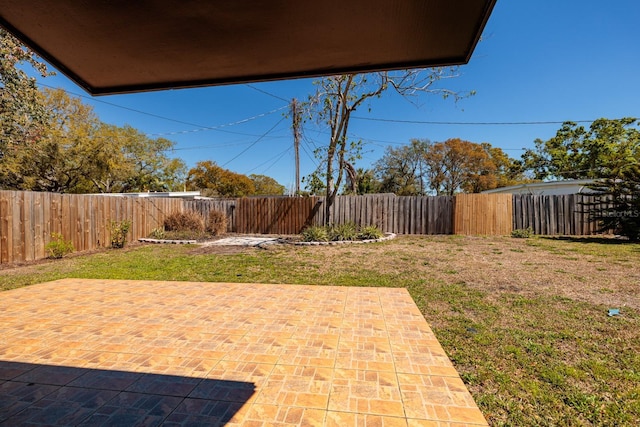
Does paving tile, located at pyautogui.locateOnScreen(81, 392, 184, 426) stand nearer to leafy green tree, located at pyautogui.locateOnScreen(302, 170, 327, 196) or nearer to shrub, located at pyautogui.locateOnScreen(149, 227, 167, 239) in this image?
leafy green tree, located at pyautogui.locateOnScreen(302, 170, 327, 196)

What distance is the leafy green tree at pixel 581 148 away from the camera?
71.7ft

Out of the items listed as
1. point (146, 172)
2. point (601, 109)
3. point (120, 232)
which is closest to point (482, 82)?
point (120, 232)

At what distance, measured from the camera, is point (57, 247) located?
23.0 feet

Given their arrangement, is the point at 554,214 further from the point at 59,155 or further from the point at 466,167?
the point at 59,155

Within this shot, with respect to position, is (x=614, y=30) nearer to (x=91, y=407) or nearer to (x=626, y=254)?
(x=626, y=254)

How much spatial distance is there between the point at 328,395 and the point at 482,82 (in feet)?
35.6

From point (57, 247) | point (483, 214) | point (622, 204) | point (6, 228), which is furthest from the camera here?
point (483, 214)

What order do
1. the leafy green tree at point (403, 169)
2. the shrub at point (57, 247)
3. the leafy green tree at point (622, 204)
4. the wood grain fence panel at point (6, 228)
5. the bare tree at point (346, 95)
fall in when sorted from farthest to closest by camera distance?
the leafy green tree at point (403, 169) → the bare tree at point (346, 95) → the leafy green tree at point (622, 204) → the shrub at point (57, 247) → the wood grain fence panel at point (6, 228)

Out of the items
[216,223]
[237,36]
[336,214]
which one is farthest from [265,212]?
[237,36]

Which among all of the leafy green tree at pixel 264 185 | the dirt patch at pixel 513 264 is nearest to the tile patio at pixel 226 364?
the dirt patch at pixel 513 264

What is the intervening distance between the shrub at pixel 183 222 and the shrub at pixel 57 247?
419 centimetres

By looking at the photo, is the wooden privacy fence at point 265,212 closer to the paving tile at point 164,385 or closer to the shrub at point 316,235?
the shrub at point 316,235

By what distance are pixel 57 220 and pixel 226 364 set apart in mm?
7866

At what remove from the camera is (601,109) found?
2148 cm
